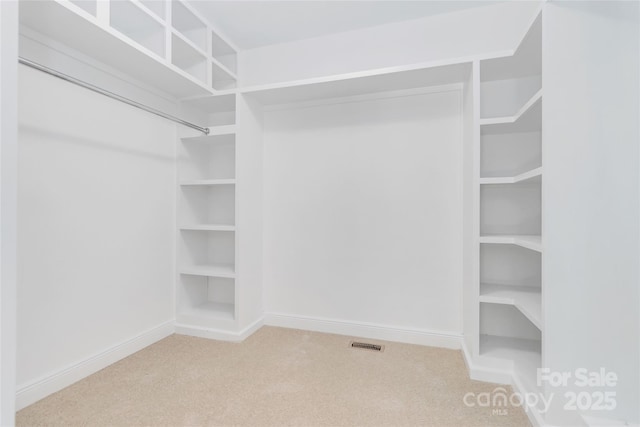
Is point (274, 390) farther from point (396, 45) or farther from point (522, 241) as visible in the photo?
point (396, 45)

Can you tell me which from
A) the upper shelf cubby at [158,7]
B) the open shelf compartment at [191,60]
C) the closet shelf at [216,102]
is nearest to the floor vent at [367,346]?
the closet shelf at [216,102]

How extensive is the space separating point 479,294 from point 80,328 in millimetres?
2480

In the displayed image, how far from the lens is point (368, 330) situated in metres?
2.47

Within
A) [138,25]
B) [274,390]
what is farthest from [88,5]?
[274,390]

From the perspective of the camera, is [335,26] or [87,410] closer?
[87,410]

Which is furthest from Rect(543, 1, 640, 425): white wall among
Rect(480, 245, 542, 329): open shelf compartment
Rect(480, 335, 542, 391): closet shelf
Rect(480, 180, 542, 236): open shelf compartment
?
Rect(480, 180, 542, 236): open shelf compartment

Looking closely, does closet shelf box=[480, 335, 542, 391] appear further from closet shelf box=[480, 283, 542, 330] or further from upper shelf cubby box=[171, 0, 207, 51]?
upper shelf cubby box=[171, 0, 207, 51]

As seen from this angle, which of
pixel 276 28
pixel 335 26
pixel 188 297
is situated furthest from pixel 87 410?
pixel 335 26

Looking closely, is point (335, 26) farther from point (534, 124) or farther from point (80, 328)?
point (80, 328)

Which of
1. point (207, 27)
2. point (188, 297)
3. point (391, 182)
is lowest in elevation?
point (188, 297)

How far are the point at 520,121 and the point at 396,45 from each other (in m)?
1.14

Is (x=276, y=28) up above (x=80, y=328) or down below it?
above

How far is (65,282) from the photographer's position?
1784 mm

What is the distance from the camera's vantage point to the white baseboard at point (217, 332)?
240 centimetres
